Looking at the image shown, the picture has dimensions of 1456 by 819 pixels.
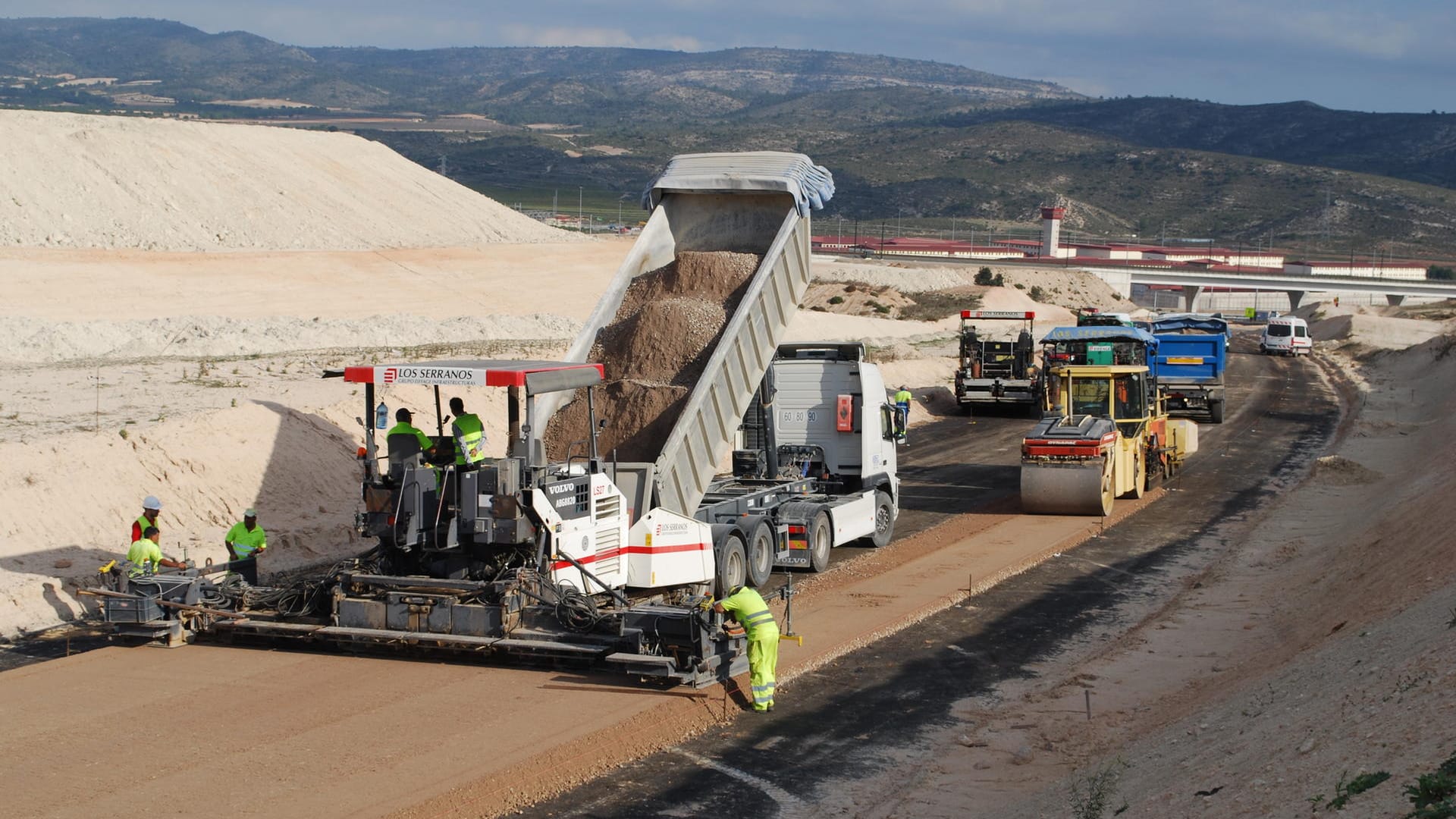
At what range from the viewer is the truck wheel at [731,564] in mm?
15211

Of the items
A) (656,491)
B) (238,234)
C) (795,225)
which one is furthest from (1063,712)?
(238,234)

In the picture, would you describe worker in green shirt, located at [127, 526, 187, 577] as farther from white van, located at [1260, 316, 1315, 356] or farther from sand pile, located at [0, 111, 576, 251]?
white van, located at [1260, 316, 1315, 356]

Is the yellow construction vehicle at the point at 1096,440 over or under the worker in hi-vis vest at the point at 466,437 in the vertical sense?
under

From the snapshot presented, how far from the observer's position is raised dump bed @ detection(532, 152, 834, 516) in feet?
50.2

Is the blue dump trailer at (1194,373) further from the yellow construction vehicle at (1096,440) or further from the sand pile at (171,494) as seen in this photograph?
the sand pile at (171,494)

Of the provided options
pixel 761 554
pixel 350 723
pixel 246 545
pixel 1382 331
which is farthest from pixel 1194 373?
pixel 1382 331

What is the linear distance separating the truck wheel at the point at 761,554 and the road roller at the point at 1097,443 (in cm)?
673

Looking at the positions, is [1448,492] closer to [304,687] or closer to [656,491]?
[656,491]

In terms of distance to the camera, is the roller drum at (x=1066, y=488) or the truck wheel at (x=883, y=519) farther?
the roller drum at (x=1066, y=488)

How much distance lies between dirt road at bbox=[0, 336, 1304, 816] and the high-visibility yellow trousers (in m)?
0.24

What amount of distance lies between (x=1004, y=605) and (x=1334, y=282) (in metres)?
101

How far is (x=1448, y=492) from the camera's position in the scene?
64.1ft

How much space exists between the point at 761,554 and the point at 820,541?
134 centimetres

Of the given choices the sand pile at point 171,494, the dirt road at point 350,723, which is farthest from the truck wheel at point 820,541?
the sand pile at point 171,494
